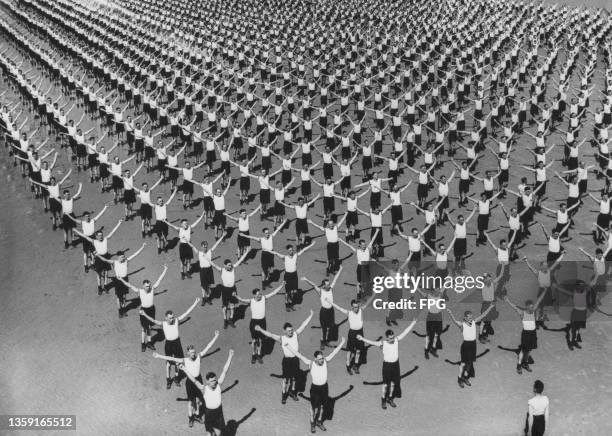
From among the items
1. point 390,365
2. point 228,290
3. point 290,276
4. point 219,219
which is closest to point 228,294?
point 228,290

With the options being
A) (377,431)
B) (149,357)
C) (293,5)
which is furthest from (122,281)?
(293,5)

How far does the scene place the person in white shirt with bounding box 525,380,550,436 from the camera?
27.0 ft

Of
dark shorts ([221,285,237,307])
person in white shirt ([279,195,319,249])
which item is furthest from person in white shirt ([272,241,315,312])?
person in white shirt ([279,195,319,249])

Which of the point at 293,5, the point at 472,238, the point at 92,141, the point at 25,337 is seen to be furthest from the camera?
the point at 293,5

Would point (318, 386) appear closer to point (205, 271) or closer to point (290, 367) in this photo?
point (290, 367)

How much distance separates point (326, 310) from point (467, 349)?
2.45m

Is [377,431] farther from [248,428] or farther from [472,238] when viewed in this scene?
[472,238]

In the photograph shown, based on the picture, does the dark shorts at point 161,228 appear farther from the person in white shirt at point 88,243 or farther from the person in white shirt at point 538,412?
the person in white shirt at point 538,412

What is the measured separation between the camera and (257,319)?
35.4 feet

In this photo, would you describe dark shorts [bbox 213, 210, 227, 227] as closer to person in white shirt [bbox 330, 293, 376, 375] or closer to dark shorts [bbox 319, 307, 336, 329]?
dark shorts [bbox 319, 307, 336, 329]

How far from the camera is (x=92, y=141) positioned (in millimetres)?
18359

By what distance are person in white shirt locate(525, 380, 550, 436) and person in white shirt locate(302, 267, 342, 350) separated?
372cm

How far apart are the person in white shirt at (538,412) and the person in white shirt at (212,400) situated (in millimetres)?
4043

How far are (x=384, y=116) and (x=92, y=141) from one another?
378 inches
